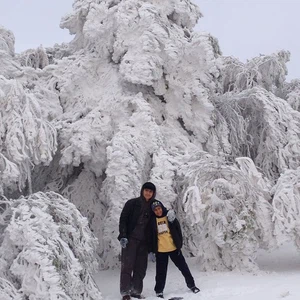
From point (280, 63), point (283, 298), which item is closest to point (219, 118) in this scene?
point (280, 63)

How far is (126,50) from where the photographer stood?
30.2 feet

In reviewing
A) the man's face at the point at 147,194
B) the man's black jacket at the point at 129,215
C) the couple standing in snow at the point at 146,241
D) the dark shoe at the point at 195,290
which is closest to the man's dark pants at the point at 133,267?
the couple standing in snow at the point at 146,241

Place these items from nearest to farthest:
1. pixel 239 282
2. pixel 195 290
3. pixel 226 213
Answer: pixel 195 290 → pixel 239 282 → pixel 226 213

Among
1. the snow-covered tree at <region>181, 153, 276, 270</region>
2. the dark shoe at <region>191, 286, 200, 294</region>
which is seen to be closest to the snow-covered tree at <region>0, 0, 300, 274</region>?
the snow-covered tree at <region>181, 153, 276, 270</region>

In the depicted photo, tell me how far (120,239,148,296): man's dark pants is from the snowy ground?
0.24 m

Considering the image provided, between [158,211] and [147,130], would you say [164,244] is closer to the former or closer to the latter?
[158,211]

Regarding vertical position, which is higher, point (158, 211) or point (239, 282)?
point (158, 211)

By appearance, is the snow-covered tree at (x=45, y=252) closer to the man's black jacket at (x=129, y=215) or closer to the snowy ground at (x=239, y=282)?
the man's black jacket at (x=129, y=215)

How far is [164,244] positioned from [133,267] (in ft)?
1.93

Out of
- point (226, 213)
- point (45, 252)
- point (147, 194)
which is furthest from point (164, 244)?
point (45, 252)

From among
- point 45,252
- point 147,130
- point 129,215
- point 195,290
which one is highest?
point 147,130

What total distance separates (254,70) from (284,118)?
2.80 m

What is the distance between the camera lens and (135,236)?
685 centimetres

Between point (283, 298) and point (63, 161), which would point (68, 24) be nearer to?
point (63, 161)
